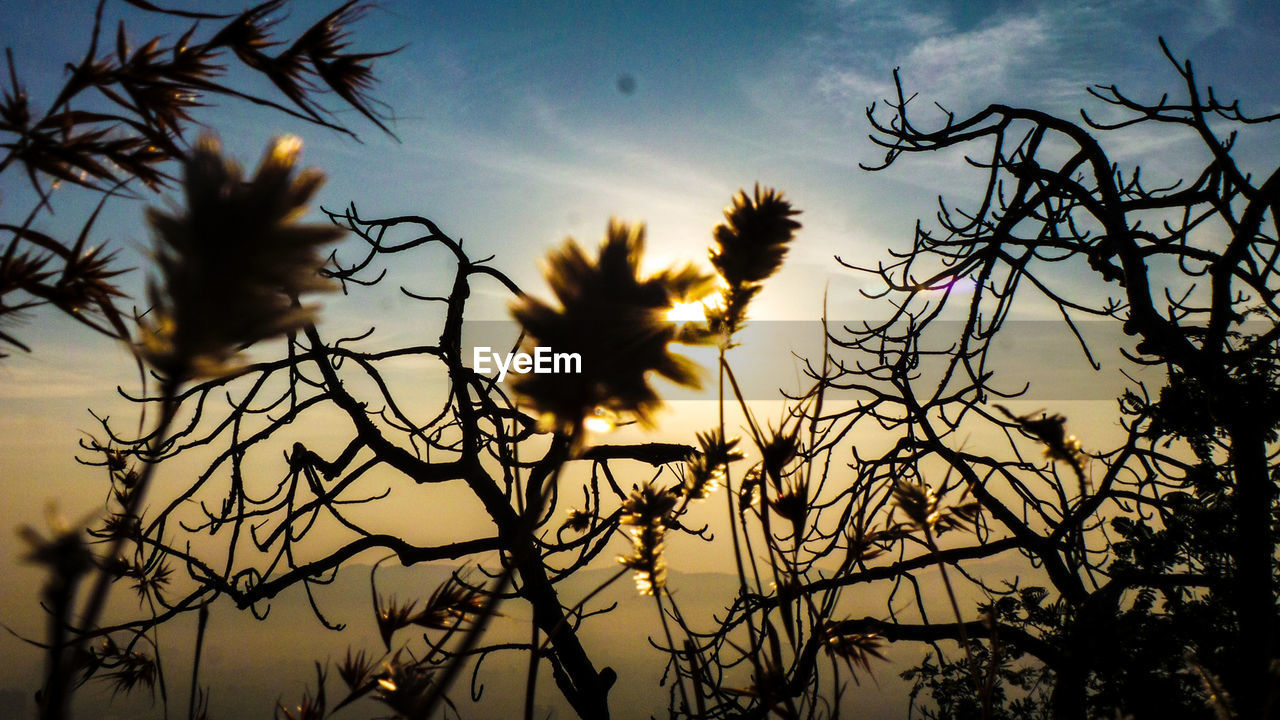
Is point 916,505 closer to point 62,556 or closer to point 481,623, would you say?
point 481,623

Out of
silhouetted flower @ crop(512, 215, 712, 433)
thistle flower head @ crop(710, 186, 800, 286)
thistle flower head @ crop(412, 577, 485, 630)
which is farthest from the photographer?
thistle flower head @ crop(412, 577, 485, 630)

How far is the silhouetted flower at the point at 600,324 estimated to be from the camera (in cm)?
71

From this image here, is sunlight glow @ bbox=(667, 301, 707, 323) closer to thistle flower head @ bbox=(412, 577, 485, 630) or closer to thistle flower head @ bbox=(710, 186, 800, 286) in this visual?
thistle flower head @ bbox=(710, 186, 800, 286)

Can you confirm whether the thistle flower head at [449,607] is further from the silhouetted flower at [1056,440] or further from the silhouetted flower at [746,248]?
the silhouetted flower at [1056,440]

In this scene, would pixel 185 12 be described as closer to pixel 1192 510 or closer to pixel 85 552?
pixel 85 552

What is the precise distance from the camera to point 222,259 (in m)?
0.59

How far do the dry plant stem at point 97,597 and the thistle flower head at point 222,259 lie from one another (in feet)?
0.14

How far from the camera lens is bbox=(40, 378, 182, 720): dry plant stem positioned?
0.49 metres

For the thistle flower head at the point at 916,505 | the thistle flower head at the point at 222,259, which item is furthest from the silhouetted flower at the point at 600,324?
the thistle flower head at the point at 916,505

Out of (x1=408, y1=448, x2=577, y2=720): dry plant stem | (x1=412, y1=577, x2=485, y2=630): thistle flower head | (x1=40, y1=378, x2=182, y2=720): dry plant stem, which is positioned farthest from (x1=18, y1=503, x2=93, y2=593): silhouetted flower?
(x1=412, y1=577, x2=485, y2=630): thistle flower head

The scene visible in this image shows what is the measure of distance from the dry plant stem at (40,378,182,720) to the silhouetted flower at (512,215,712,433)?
324mm

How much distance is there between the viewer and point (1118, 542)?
378 cm

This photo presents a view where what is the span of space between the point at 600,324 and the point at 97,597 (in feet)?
1.62

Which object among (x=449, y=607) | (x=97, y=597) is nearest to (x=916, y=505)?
(x=449, y=607)
